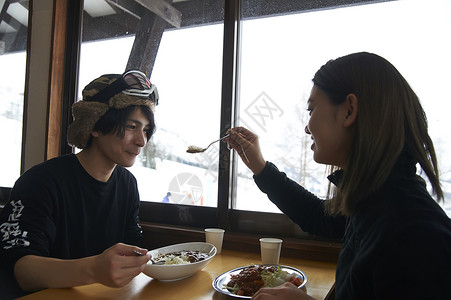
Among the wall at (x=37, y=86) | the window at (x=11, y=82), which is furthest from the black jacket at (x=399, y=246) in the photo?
the window at (x=11, y=82)

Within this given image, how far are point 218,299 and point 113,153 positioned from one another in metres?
0.86

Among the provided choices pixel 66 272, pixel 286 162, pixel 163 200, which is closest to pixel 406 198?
pixel 66 272

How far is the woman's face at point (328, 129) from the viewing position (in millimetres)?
1017

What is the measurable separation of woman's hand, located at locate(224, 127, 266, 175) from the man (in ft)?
1.49

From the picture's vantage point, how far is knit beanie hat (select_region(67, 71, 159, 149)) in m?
1.63

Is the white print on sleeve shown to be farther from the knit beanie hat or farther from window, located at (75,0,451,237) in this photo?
window, located at (75,0,451,237)

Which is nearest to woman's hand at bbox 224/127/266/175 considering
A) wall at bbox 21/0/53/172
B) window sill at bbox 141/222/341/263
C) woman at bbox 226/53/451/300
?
woman at bbox 226/53/451/300

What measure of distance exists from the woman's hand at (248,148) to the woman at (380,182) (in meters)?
0.43

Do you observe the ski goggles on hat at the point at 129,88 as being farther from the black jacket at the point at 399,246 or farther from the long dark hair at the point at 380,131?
the black jacket at the point at 399,246

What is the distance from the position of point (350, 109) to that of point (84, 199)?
1.24 meters

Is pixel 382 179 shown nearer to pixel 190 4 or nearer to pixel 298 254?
pixel 298 254

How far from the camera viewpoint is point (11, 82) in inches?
124

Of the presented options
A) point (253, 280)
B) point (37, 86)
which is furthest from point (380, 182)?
point (37, 86)

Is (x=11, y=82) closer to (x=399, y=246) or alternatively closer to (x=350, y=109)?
(x=350, y=109)
